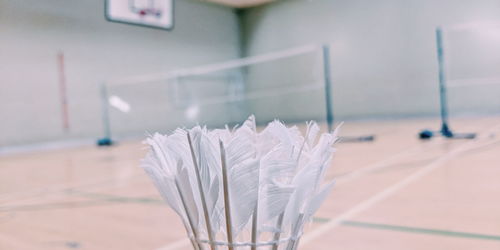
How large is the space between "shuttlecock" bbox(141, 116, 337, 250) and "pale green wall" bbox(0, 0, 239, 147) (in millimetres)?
4756

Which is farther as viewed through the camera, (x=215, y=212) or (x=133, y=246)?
(x=133, y=246)

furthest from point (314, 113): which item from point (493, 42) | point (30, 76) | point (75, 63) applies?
point (30, 76)

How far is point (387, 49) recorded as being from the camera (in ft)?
20.9

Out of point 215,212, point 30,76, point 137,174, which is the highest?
point 30,76

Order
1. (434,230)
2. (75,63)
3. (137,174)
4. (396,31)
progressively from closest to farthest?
(434,230), (137,174), (75,63), (396,31)

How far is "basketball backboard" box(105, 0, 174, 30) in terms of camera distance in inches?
162

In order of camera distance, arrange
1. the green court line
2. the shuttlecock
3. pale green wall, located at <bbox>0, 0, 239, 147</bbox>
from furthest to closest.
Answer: pale green wall, located at <bbox>0, 0, 239, 147</bbox>, the green court line, the shuttlecock

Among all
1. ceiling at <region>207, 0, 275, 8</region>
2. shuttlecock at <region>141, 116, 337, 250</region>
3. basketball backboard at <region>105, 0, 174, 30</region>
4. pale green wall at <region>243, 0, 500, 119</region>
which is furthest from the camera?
ceiling at <region>207, 0, 275, 8</region>

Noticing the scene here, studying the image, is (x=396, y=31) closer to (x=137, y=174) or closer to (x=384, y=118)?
(x=384, y=118)

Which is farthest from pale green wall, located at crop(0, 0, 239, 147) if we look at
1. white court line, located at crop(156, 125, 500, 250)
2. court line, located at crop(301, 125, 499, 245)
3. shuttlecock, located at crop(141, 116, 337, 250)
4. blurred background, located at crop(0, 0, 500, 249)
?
shuttlecock, located at crop(141, 116, 337, 250)

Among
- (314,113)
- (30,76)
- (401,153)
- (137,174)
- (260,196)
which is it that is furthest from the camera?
(314,113)

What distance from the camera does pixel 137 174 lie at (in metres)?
2.24

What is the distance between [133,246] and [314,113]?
632cm

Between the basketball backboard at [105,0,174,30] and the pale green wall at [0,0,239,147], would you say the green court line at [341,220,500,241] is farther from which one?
the pale green wall at [0,0,239,147]
